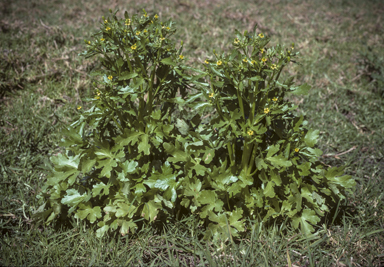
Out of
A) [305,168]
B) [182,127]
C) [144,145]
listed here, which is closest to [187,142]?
[182,127]

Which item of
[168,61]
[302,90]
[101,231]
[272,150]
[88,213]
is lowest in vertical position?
[101,231]

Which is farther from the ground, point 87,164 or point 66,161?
point 87,164

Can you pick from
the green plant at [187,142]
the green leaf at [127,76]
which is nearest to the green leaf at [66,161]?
the green plant at [187,142]

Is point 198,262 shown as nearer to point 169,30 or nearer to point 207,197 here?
point 207,197

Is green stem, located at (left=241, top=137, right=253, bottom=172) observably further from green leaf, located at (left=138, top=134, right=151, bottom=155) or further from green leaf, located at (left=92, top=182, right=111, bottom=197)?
green leaf, located at (left=92, top=182, right=111, bottom=197)

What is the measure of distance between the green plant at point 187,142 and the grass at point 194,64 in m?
0.17

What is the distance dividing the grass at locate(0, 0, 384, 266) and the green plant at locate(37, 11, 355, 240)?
173 mm

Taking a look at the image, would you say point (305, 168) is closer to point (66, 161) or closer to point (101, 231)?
point (101, 231)

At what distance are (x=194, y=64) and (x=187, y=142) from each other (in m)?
2.35

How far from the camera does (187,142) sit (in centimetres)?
200

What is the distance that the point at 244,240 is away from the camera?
2121mm

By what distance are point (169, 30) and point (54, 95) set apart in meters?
2.18

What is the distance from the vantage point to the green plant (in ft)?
5.78

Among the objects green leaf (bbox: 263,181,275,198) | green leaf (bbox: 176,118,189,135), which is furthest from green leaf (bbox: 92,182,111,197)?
green leaf (bbox: 263,181,275,198)
